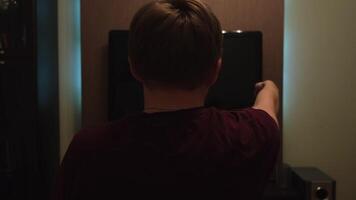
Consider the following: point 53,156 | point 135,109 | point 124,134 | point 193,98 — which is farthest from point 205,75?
point 53,156

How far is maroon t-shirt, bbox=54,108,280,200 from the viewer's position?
0.84 metres

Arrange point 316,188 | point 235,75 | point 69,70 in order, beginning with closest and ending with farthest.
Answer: point 316,188
point 235,75
point 69,70

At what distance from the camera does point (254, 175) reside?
0.90 m

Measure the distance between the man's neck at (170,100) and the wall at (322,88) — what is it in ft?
6.97

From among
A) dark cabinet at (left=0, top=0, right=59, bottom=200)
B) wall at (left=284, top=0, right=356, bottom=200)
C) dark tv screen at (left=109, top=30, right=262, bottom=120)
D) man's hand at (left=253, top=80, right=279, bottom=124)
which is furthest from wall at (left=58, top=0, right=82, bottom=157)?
man's hand at (left=253, top=80, right=279, bottom=124)

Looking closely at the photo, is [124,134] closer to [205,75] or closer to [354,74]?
[205,75]

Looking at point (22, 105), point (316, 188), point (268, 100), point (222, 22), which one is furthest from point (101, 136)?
point (222, 22)

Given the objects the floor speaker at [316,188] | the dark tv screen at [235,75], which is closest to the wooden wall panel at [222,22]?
the dark tv screen at [235,75]

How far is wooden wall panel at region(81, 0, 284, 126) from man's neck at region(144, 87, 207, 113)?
73.8 inches

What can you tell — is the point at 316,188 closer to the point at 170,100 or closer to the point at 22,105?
the point at 22,105

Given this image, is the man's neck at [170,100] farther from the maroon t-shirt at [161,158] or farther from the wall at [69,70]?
the wall at [69,70]

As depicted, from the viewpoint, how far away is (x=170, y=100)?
0.88 m

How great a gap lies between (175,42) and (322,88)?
2288 millimetres

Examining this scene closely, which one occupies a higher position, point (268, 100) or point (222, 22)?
point (222, 22)
